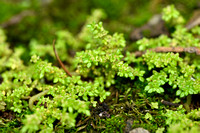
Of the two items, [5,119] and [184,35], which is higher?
[184,35]

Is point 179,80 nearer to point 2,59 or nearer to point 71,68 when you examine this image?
point 71,68

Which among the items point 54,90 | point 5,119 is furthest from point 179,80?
point 5,119

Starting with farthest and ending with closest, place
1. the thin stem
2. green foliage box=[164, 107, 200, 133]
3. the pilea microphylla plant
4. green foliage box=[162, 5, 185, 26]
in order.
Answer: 1. green foliage box=[162, 5, 185, 26]
2. the thin stem
3. the pilea microphylla plant
4. green foliage box=[164, 107, 200, 133]

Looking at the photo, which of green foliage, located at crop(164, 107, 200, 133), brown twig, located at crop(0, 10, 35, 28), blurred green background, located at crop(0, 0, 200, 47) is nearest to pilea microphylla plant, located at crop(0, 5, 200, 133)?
green foliage, located at crop(164, 107, 200, 133)

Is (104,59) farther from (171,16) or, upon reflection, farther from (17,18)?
(17,18)

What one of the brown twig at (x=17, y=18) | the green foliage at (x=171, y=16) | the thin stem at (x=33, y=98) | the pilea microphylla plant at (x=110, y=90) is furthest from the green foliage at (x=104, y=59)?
the brown twig at (x=17, y=18)

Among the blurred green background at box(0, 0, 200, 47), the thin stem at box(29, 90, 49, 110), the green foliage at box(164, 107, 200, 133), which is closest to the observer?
the green foliage at box(164, 107, 200, 133)

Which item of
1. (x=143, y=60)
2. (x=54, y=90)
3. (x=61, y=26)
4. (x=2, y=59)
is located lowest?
(x=54, y=90)

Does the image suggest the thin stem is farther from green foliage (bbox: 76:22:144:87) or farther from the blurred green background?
the blurred green background
